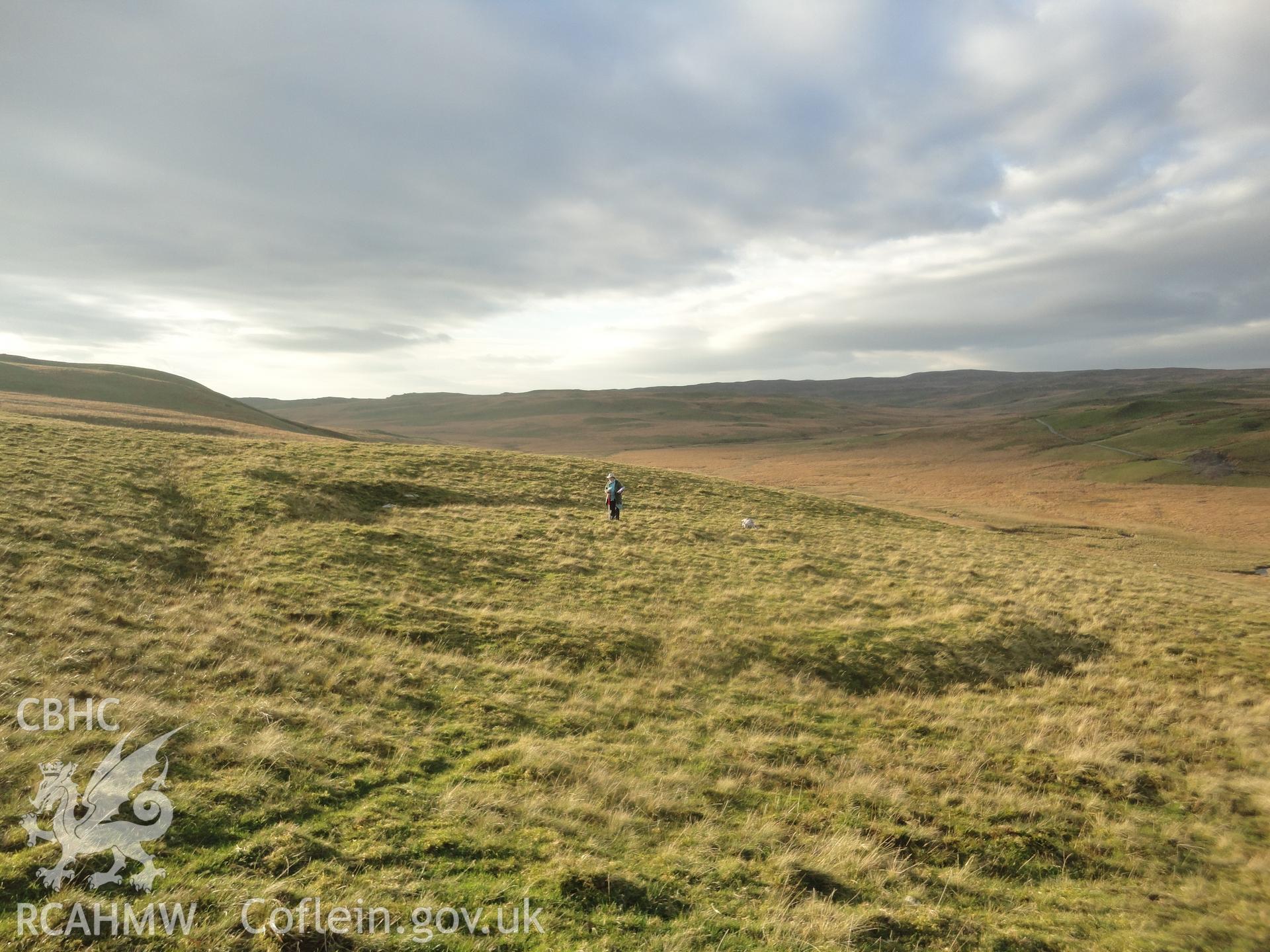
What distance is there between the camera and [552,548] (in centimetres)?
2120

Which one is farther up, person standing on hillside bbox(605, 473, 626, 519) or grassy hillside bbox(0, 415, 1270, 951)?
person standing on hillside bbox(605, 473, 626, 519)

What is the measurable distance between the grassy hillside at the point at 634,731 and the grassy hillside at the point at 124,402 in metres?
33.9

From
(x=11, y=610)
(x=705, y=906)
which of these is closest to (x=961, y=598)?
(x=705, y=906)

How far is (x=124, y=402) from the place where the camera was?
3027 inches

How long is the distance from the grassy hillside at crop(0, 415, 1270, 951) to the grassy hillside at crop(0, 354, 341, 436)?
111 feet

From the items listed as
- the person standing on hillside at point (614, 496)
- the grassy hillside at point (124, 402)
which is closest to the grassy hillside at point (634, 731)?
the person standing on hillside at point (614, 496)

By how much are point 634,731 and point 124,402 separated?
303 feet

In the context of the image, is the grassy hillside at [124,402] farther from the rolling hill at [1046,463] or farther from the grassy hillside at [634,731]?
the rolling hill at [1046,463]

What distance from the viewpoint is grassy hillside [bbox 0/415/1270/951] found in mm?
5938

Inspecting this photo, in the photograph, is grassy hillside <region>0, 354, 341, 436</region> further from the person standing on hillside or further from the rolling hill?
the rolling hill

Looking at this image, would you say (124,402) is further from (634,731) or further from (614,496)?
(634,731)

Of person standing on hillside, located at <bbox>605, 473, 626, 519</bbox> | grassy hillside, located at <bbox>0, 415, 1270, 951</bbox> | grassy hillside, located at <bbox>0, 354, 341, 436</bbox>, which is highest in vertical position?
grassy hillside, located at <bbox>0, 354, 341, 436</bbox>

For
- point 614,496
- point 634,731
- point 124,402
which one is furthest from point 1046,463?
point 124,402

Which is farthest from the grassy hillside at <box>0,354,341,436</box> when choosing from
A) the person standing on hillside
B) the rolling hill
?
the rolling hill
